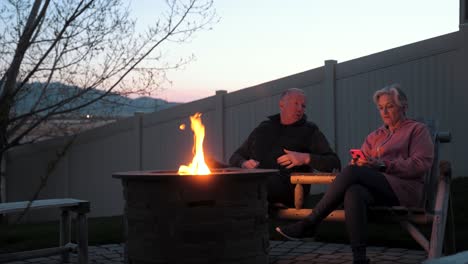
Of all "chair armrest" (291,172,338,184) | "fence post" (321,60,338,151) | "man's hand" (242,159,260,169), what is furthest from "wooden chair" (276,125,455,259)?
"fence post" (321,60,338,151)

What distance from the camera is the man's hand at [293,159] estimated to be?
194 inches

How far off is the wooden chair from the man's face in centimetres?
65

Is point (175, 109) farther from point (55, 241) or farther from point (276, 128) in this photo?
point (276, 128)

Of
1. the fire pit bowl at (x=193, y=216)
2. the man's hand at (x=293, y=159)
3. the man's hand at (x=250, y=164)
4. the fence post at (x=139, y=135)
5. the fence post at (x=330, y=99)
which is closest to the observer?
the fire pit bowl at (x=193, y=216)

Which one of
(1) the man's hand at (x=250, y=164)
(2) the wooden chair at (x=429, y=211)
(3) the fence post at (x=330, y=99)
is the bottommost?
(2) the wooden chair at (x=429, y=211)

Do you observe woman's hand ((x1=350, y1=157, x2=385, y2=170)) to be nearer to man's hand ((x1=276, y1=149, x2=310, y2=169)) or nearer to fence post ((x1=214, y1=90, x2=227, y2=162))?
man's hand ((x1=276, y1=149, x2=310, y2=169))

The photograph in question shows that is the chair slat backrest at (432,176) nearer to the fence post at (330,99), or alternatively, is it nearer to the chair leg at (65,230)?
the chair leg at (65,230)

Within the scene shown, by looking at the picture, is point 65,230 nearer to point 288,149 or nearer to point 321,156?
point 288,149

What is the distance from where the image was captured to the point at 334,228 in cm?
676

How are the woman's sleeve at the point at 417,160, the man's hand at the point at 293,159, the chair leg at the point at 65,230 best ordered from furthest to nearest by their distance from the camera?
the chair leg at the point at 65,230
the man's hand at the point at 293,159
the woman's sleeve at the point at 417,160

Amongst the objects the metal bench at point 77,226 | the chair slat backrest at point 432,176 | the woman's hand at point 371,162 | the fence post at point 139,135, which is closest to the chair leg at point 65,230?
the metal bench at point 77,226

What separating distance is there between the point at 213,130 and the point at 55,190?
5.03m

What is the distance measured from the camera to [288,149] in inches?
206

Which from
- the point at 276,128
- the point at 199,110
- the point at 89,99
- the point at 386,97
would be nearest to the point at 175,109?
the point at 199,110
